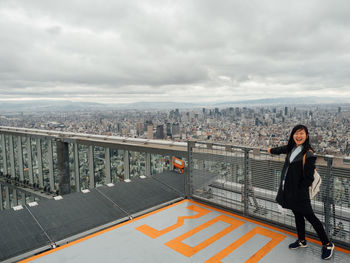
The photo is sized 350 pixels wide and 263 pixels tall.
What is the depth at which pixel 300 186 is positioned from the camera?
294 cm

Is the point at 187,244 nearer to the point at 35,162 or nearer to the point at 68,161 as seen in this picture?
the point at 68,161

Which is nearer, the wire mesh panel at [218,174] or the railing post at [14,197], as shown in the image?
the wire mesh panel at [218,174]

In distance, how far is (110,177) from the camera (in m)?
7.92

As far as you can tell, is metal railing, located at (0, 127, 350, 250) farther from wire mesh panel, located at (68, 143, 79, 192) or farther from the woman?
the woman

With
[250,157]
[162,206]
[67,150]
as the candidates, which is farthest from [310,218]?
[67,150]

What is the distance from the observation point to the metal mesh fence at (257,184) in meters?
3.08

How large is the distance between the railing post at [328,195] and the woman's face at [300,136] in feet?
1.23

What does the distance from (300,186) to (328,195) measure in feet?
1.62

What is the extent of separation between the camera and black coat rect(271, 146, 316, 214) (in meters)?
2.88

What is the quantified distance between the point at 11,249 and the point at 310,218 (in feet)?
11.8

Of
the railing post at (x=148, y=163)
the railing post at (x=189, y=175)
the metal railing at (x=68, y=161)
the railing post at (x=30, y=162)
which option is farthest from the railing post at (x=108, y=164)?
the railing post at (x=30, y=162)

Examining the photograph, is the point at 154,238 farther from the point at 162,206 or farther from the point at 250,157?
the point at 250,157

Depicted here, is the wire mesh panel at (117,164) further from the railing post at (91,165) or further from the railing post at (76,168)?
the railing post at (76,168)

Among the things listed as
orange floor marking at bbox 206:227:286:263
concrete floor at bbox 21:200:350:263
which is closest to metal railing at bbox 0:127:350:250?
orange floor marking at bbox 206:227:286:263
